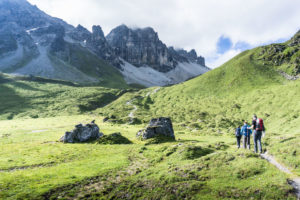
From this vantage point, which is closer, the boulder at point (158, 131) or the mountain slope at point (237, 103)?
the boulder at point (158, 131)

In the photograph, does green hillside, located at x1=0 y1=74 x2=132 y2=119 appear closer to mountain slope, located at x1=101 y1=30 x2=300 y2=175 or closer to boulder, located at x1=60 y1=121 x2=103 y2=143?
mountain slope, located at x1=101 y1=30 x2=300 y2=175

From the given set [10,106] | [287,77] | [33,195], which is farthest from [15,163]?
[287,77]

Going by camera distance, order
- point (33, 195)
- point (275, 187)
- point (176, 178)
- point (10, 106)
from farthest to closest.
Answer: point (10, 106)
point (176, 178)
point (33, 195)
point (275, 187)

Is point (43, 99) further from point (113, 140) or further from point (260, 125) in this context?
point (260, 125)

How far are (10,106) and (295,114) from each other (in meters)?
148

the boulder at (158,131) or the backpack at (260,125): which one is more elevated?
the backpack at (260,125)

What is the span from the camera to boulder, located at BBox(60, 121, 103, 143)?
136 feet

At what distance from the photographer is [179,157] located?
2538 cm

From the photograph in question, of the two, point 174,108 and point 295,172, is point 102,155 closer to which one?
point 295,172

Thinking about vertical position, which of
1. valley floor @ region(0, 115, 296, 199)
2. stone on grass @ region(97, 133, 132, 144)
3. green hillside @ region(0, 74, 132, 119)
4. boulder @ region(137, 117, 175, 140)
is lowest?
valley floor @ region(0, 115, 296, 199)

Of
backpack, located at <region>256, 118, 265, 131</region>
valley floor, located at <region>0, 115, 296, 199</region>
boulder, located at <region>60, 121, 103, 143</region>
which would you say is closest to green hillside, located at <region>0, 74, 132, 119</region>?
boulder, located at <region>60, 121, 103, 143</region>

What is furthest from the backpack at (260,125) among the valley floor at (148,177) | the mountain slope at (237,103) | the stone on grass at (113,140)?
the stone on grass at (113,140)

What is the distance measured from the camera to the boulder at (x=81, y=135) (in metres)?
41.4

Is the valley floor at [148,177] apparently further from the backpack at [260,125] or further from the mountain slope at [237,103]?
the mountain slope at [237,103]
